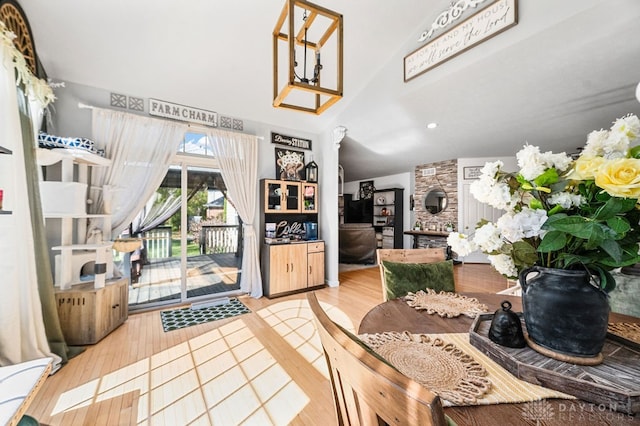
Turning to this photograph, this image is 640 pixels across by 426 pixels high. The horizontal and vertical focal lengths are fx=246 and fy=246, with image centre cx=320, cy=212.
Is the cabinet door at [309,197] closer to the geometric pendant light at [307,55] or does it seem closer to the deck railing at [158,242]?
the geometric pendant light at [307,55]

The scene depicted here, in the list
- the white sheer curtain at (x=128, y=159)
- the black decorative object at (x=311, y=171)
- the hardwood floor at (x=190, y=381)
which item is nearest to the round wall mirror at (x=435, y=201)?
the black decorative object at (x=311, y=171)

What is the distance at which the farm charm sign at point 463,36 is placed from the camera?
249 centimetres

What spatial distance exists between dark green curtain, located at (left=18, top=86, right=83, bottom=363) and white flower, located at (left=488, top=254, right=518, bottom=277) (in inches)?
121

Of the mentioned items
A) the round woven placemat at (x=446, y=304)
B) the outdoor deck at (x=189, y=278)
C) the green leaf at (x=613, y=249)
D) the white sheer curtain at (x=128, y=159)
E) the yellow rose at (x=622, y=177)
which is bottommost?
the outdoor deck at (x=189, y=278)

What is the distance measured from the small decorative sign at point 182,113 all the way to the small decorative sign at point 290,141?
916 millimetres

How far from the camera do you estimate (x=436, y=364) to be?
2.67ft

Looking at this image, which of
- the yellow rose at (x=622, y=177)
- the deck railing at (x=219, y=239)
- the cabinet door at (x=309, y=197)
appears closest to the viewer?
the yellow rose at (x=622, y=177)

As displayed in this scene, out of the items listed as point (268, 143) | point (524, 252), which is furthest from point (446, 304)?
point (268, 143)

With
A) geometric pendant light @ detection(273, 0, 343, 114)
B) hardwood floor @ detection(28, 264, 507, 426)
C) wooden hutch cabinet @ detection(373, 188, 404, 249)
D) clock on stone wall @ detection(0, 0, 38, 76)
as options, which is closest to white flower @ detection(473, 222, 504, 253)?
geometric pendant light @ detection(273, 0, 343, 114)

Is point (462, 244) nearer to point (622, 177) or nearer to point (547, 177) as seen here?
point (547, 177)

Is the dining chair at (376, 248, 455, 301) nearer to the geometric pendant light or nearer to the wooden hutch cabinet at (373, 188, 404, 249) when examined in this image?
the geometric pendant light

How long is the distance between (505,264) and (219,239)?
12.3 ft

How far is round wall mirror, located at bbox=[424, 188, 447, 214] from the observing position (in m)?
6.40

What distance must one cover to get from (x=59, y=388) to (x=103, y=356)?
39 centimetres
